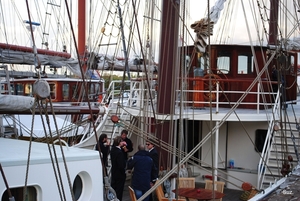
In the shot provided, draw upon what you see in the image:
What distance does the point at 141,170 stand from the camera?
291 inches

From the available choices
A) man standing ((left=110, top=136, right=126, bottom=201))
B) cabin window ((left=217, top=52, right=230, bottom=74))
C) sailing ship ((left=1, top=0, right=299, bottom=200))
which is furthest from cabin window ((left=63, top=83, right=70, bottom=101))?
man standing ((left=110, top=136, right=126, bottom=201))

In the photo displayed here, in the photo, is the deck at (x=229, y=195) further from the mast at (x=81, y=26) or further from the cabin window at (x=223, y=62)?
the mast at (x=81, y=26)

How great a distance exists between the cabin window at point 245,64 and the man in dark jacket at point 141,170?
19.3ft

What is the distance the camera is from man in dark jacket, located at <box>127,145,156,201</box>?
738 cm

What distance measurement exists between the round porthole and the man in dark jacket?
2291mm

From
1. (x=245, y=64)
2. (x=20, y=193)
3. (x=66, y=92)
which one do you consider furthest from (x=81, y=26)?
(x=20, y=193)

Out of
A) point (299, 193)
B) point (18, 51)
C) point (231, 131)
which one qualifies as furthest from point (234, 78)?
point (18, 51)

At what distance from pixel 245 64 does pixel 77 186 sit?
27.6 ft

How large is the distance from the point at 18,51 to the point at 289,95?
9.45 metres

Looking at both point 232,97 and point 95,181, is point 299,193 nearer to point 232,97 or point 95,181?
point 95,181

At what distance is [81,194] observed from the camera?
5.12m

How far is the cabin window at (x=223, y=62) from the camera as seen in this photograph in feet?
40.9

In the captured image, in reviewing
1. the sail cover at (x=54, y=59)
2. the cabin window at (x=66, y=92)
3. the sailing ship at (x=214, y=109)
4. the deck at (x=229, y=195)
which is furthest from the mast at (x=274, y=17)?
the cabin window at (x=66, y=92)

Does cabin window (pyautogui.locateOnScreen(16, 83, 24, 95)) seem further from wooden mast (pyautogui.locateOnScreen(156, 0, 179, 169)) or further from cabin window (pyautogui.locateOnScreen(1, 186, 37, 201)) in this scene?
cabin window (pyautogui.locateOnScreen(1, 186, 37, 201))
